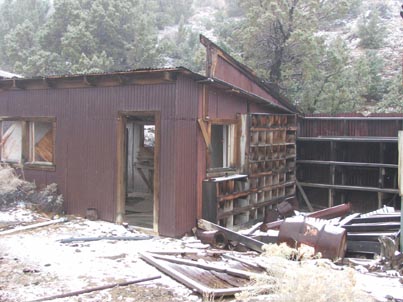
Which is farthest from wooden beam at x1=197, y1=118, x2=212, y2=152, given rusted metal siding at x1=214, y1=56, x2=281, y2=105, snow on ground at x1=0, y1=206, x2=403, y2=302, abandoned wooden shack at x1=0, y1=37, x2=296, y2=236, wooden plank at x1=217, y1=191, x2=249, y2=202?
snow on ground at x1=0, y1=206, x2=403, y2=302

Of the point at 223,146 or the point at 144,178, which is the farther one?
the point at 144,178

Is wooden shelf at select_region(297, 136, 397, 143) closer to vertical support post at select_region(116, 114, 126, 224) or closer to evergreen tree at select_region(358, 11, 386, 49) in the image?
vertical support post at select_region(116, 114, 126, 224)

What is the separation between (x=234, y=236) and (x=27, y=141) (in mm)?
6245

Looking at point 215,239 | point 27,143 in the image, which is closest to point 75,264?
point 215,239

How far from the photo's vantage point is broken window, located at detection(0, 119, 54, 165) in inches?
438

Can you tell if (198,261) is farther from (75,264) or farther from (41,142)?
(41,142)

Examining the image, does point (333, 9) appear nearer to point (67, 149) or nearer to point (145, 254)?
point (67, 149)

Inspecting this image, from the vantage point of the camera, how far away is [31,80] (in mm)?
10570

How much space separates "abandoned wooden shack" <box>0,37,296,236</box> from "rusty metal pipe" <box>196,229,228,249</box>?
0.75m

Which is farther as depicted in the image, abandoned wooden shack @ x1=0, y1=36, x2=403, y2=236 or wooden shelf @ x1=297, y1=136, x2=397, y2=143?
wooden shelf @ x1=297, y1=136, x2=397, y2=143

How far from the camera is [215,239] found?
816 centimetres

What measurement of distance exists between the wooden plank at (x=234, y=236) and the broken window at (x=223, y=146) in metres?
1.97

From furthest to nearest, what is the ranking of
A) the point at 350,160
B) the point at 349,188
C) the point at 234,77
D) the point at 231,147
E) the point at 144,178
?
the point at 144,178
the point at 350,160
the point at 349,188
the point at 234,77
the point at 231,147

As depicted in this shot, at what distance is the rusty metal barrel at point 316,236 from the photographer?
23.8 feet
